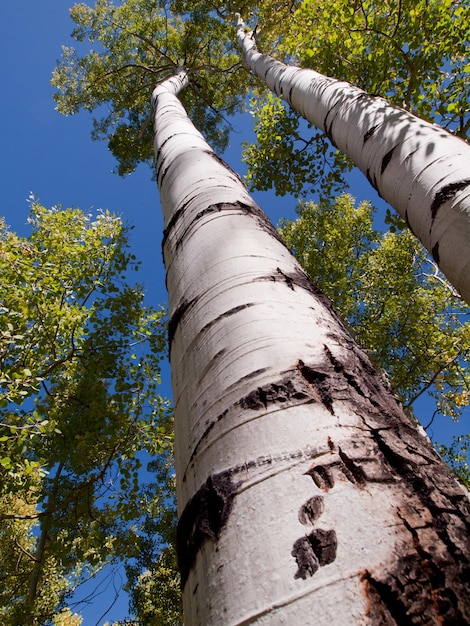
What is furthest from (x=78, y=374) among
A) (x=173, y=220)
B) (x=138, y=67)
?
(x=138, y=67)

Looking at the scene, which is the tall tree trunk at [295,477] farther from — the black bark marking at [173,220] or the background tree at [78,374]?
the background tree at [78,374]

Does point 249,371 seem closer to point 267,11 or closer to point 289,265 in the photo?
point 289,265

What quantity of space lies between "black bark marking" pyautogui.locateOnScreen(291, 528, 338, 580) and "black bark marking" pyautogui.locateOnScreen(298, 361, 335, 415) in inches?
8.7

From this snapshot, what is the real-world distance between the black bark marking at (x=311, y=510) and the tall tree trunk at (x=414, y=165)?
1.20m

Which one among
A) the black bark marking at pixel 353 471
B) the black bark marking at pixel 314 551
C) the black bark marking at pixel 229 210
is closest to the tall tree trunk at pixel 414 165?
the black bark marking at pixel 229 210

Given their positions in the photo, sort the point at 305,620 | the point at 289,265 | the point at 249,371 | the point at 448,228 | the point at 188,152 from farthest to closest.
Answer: the point at 188,152 → the point at 448,228 → the point at 289,265 → the point at 249,371 → the point at 305,620

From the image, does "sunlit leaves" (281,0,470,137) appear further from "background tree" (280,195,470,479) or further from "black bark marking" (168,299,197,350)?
"black bark marking" (168,299,197,350)

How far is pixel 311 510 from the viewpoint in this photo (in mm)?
558

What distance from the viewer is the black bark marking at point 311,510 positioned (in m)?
0.55

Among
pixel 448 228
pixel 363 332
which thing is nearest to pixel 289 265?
pixel 448 228

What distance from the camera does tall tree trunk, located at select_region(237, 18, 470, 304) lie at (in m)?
1.51

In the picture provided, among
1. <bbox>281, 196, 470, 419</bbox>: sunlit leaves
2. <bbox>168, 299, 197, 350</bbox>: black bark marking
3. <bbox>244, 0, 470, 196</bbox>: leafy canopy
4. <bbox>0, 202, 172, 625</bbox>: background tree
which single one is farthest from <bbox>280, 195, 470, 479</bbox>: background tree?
<bbox>168, 299, 197, 350</bbox>: black bark marking

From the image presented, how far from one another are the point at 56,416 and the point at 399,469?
5.48 m

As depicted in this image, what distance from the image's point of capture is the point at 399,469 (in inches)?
24.9
